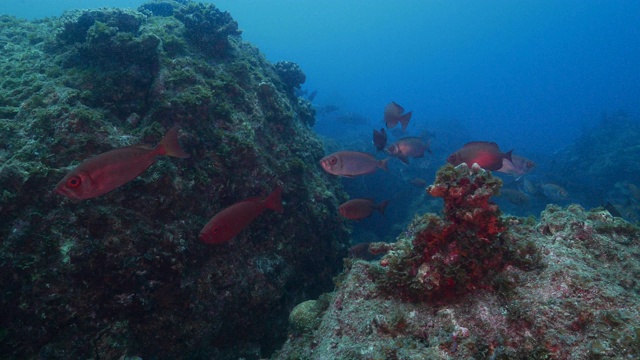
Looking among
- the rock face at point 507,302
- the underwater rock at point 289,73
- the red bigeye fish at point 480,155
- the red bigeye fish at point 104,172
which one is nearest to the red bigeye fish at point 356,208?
the red bigeye fish at point 480,155

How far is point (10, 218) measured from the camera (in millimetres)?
3379

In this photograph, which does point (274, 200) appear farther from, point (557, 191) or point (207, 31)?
point (557, 191)

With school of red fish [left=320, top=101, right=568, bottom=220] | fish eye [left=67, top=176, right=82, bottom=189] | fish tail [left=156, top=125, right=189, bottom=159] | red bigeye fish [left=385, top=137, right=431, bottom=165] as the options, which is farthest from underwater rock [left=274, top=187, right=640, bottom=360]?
red bigeye fish [left=385, top=137, right=431, bottom=165]

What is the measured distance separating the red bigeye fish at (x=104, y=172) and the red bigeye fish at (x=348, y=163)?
9.67ft

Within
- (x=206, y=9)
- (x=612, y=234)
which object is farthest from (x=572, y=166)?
(x=206, y=9)

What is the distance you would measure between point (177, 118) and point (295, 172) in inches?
94.9

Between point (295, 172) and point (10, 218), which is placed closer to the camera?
point (10, 218)

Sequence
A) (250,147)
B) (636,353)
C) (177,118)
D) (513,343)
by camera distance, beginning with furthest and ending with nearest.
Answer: (250,147), (177,118), (513,343), (636,353)

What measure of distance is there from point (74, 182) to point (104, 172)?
0.75ft

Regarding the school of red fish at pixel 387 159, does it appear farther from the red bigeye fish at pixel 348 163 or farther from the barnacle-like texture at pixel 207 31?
the barnacle-like texture at pixel 207 31

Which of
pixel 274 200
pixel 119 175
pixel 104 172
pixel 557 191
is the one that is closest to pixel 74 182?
pixel 104 172

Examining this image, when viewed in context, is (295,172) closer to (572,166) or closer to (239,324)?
(239,324)

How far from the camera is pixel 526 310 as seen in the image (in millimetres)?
2408

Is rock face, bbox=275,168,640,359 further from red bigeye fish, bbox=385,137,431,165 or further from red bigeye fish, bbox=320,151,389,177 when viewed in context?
red bigeye fish, bbox=385,137,431,165
